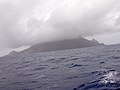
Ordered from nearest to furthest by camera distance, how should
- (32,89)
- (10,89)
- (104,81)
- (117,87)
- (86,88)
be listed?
(117,87) < (86,88) < (104,81) < (32,89) < (10,89)

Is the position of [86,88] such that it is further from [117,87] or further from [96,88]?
[117,87]

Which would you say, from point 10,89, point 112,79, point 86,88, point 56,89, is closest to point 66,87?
point 56,89

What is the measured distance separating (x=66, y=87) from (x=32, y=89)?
12.1 feet

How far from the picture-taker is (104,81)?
19.8 m

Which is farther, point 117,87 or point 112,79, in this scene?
point 112,79

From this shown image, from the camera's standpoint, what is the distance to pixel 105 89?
17.2 meters

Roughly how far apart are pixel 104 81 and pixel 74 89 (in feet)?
10.2

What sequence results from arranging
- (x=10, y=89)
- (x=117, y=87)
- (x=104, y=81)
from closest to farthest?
(x=117, y=87)
(x=104, y=81)
(x=10, y=89)

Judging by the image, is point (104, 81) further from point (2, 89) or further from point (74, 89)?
point (2, 89)

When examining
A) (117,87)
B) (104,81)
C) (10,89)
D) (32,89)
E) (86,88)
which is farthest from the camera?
(10,89)

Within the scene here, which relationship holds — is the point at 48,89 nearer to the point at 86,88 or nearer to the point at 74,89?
the point at 74,89

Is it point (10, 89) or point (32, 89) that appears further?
point (10, 89)

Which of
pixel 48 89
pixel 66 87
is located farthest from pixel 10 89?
pixel 66 87

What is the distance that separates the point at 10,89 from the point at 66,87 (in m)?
6.79
